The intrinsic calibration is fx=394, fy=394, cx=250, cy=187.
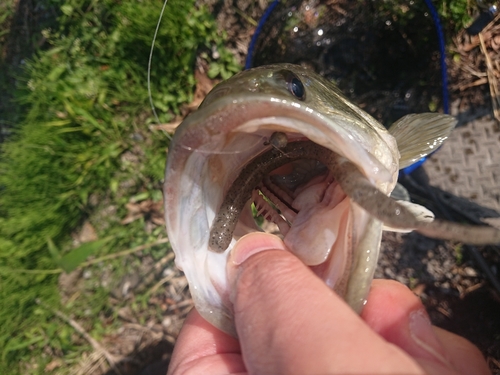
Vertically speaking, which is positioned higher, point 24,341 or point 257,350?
point 257,350

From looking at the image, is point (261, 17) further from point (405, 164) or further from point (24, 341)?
point (24, 341)

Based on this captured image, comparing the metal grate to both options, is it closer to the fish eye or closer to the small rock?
the small rock

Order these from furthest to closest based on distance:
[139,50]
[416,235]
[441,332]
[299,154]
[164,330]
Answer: [139,50]
[164,330]
[416,235]
[441,332]
[299,154]

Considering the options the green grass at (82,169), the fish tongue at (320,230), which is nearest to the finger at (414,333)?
the fish tongue at (320,230)

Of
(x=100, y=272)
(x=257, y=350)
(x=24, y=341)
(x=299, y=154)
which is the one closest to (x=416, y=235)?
(x=299, y=154)

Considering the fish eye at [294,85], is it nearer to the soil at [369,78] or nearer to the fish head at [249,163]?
the fish head at [249,163]

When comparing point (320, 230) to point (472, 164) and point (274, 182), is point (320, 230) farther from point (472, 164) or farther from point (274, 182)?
point (472, 164)

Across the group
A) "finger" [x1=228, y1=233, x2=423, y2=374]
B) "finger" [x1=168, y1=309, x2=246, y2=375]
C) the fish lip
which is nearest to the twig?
"finger" [x1=168, y1=309, x2=246, y2=375]
